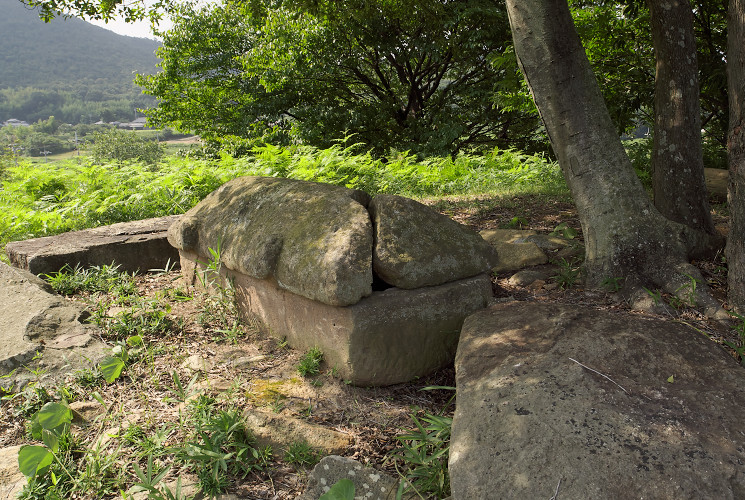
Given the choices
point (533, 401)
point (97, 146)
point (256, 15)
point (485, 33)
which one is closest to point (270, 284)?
point (533, 401)

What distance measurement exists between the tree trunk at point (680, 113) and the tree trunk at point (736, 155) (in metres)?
1.02

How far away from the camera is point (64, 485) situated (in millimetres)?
2451

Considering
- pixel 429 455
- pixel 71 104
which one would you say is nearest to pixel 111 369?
pixel 429 455

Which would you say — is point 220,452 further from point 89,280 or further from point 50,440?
point 89,280

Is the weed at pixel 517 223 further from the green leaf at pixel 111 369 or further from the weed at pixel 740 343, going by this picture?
the green leaf at pixel 111 369

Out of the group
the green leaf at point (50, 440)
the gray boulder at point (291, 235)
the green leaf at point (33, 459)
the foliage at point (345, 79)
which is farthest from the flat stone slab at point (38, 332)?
the foliage at point (345, 79)

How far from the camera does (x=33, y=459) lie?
239 centimetres

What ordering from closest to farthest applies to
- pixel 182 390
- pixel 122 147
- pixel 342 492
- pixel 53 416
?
1. pixel 342 492
2. pixel 53 416
3. pixel 182 390
4. pixel 122 147

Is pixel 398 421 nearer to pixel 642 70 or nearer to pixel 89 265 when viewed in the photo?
pixel 89 265

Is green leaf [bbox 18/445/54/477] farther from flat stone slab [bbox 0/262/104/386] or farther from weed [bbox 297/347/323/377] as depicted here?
weed [bbox 297/347/323/377]

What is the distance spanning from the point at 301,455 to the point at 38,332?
87.5 inches

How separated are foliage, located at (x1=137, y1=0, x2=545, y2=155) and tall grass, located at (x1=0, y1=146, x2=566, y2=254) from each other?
3361 millimetres

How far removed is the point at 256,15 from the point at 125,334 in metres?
5.70

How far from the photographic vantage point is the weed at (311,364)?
10.7 ft
